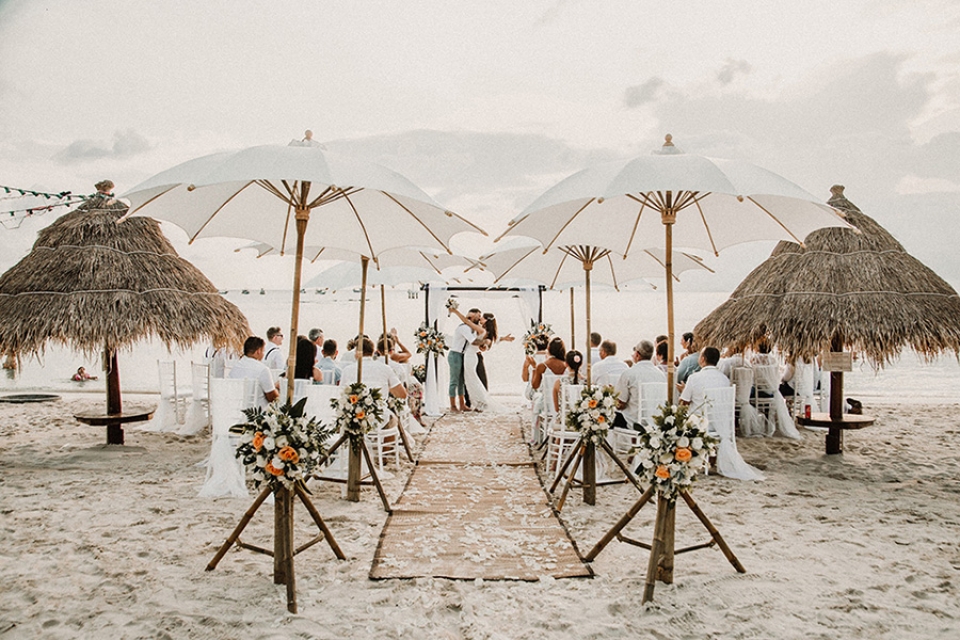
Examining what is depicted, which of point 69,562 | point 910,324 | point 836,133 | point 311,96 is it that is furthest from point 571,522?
point 836,133

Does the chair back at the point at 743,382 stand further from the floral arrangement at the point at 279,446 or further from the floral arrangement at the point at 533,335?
the floral arrangement at the point at 279,446

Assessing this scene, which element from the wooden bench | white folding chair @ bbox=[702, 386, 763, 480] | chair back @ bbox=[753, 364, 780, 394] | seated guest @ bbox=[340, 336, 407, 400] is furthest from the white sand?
chair back @ bbox=[753, 364, 780, 394]

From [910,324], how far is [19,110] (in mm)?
31810

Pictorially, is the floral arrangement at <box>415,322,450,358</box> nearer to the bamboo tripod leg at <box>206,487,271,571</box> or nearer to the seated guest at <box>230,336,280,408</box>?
the seated guest at <box>230,336,280,408</box>

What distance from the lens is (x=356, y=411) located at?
5.16 meters

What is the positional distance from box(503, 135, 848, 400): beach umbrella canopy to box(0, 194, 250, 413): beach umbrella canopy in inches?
205

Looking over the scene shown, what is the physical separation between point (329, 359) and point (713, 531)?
5517 mm

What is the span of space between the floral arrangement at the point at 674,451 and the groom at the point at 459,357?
713 centimetres

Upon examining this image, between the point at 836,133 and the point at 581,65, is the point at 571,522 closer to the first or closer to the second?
the point at 581,65

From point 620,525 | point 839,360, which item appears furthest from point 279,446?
point 839,360

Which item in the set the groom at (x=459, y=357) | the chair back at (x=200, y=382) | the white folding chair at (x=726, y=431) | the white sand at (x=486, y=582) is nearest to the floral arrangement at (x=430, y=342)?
the groom at (x=459, y=357)

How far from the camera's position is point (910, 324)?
6.97 m

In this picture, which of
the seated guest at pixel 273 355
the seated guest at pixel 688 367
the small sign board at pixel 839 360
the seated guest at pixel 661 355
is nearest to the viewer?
the small sign board at pixel 839 360

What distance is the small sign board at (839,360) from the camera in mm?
7098
